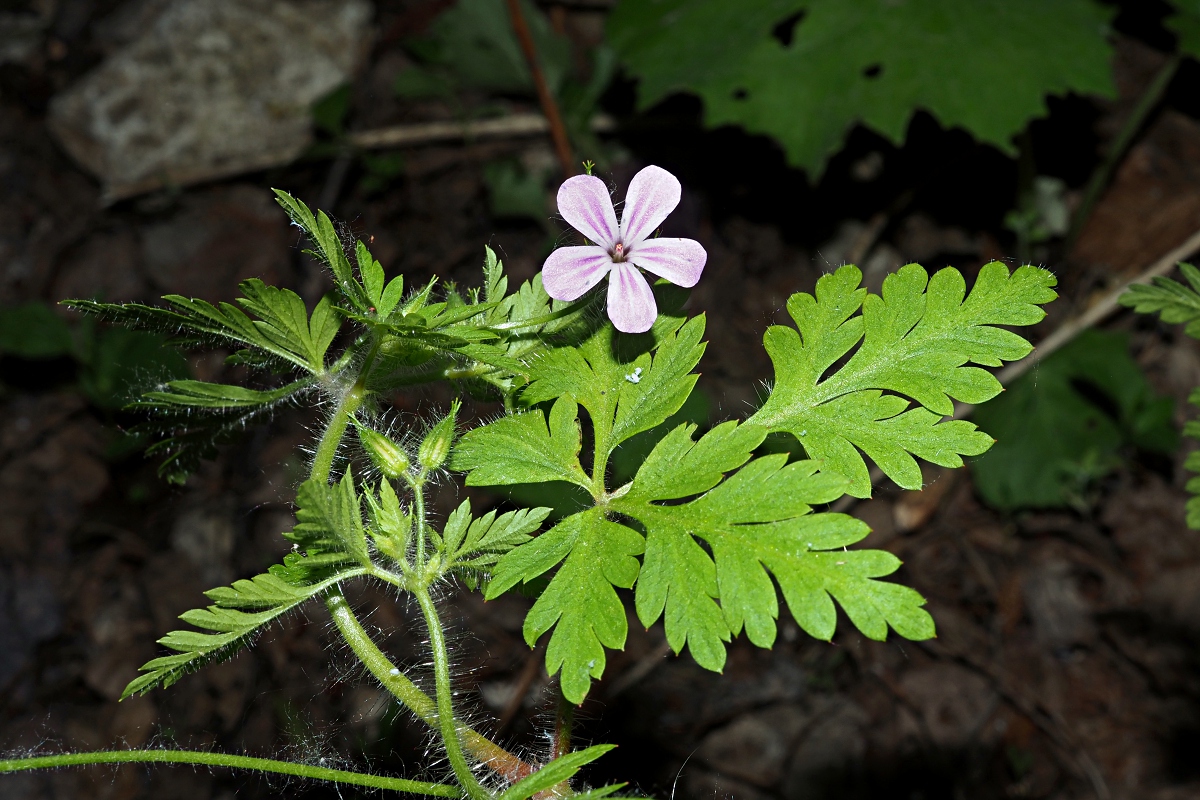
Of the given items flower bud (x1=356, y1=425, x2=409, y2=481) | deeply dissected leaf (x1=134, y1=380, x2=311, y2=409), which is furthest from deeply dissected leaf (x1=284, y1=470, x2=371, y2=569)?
deeply dissected leaf (x1=134, y1=380, x2=311, y2=409)

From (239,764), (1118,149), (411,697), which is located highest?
(1118,149)

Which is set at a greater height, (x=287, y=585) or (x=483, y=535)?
(x=483, y=535)

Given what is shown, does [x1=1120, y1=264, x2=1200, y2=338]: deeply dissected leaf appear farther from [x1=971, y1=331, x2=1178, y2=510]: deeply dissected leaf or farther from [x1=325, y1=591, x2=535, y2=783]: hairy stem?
[x1=971, y1=331, x2=1178, y2=510]: deeply dissected leaf

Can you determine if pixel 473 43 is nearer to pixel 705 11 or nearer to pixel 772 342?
pixel 705 11

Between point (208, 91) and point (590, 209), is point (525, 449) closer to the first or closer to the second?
point (590, 209)

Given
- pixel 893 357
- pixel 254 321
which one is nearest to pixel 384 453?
pixel 254 321

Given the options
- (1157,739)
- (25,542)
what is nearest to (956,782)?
(1157,739)

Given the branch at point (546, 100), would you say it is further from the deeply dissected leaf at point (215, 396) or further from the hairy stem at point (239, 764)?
the hairy stem at point (239, 764)
